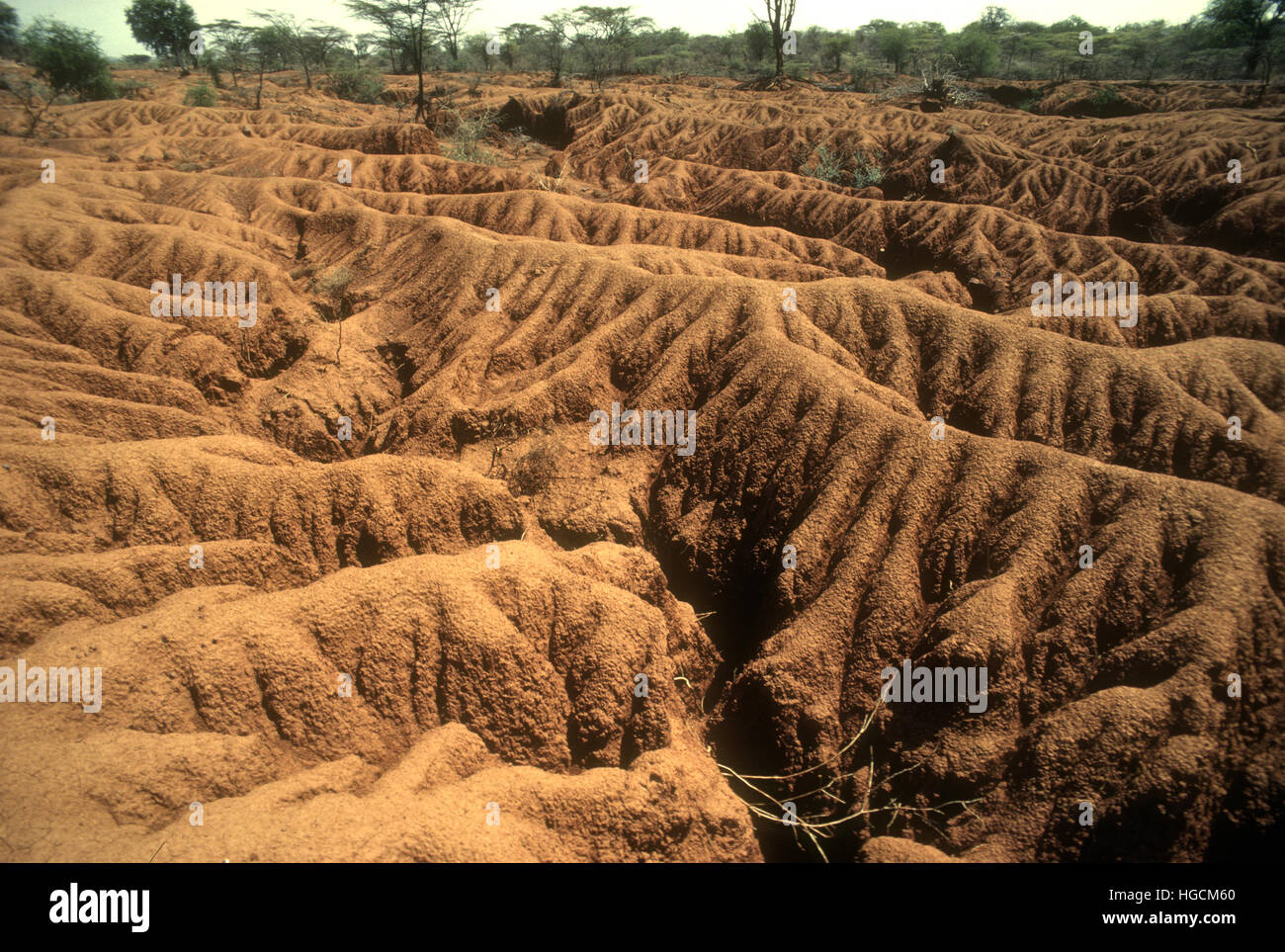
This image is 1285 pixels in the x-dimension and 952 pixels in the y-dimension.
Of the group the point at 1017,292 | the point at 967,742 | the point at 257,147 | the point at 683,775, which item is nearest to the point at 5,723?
the point at 683,775

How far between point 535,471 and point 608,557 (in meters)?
3.87

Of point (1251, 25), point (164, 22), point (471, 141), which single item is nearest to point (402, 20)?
point (471, 141)

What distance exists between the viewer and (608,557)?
35.4ft

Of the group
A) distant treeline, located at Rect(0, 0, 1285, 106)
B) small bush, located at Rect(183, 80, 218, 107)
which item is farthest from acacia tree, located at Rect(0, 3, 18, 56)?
small bush, located at Rect(183, 80, 218, 107)

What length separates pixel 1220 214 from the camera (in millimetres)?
26547

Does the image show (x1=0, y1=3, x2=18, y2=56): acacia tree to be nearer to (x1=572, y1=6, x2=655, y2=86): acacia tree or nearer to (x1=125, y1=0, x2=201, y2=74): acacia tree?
(x1=125, y1=0, x2=201, y2=74): acacia tree

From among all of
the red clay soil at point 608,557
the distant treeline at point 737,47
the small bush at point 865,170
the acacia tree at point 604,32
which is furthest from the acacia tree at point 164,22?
the small bush at point 865,170

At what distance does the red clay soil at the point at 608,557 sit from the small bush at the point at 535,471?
9cm

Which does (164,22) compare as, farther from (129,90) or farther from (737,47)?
(737,47)

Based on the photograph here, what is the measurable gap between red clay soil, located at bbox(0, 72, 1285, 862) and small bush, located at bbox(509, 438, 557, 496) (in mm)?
91

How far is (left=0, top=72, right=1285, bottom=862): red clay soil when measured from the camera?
7484 mm

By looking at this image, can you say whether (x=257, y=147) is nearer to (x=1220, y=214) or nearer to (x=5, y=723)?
(x=5, y=723)

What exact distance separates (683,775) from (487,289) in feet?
48.7
